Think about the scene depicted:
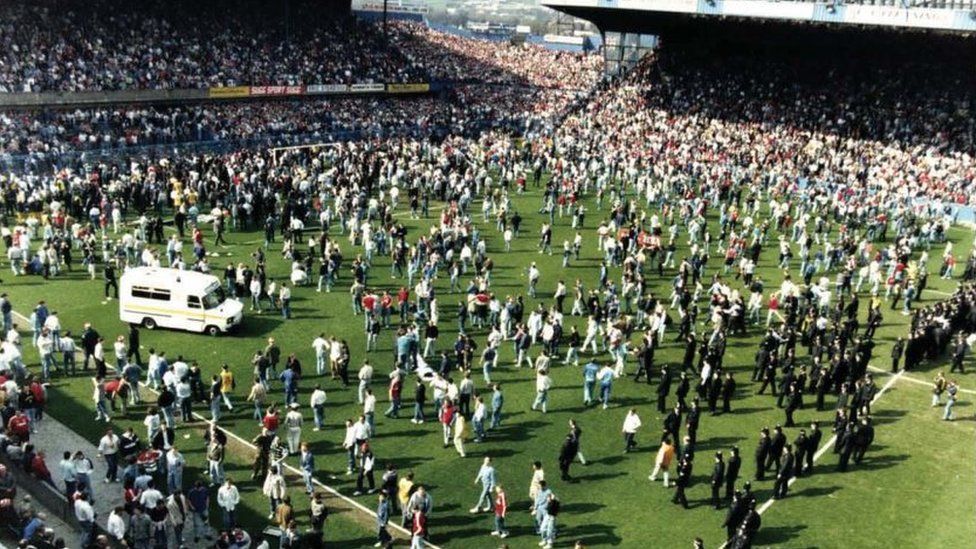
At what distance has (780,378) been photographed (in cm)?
2248

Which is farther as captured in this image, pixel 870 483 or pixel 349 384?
pixel 349 384

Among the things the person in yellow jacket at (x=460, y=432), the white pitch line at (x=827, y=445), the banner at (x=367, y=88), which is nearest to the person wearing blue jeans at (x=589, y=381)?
the person in yellow jacket at (x=460, y=432)

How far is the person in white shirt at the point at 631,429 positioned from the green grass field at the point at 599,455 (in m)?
0.23

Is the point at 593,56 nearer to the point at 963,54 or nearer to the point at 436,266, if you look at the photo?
the point at 963,54

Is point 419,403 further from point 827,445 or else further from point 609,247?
point 609,247

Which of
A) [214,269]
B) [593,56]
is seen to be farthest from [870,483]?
[593,56]

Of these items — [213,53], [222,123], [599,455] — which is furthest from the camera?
[213,53]

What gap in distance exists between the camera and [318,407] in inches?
744

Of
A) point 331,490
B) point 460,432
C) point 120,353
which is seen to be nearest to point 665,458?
point 460,432

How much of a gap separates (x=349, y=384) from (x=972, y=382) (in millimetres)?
17062

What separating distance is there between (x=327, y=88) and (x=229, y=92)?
Result: 830 centimetres

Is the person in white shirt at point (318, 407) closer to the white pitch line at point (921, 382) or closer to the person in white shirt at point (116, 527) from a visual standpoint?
the person in white shirt at point (116, 527)

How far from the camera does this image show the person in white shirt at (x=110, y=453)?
1638 centimetres

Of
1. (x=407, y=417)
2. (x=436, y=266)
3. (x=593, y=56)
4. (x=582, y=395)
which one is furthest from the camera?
(x=593, y=56)
